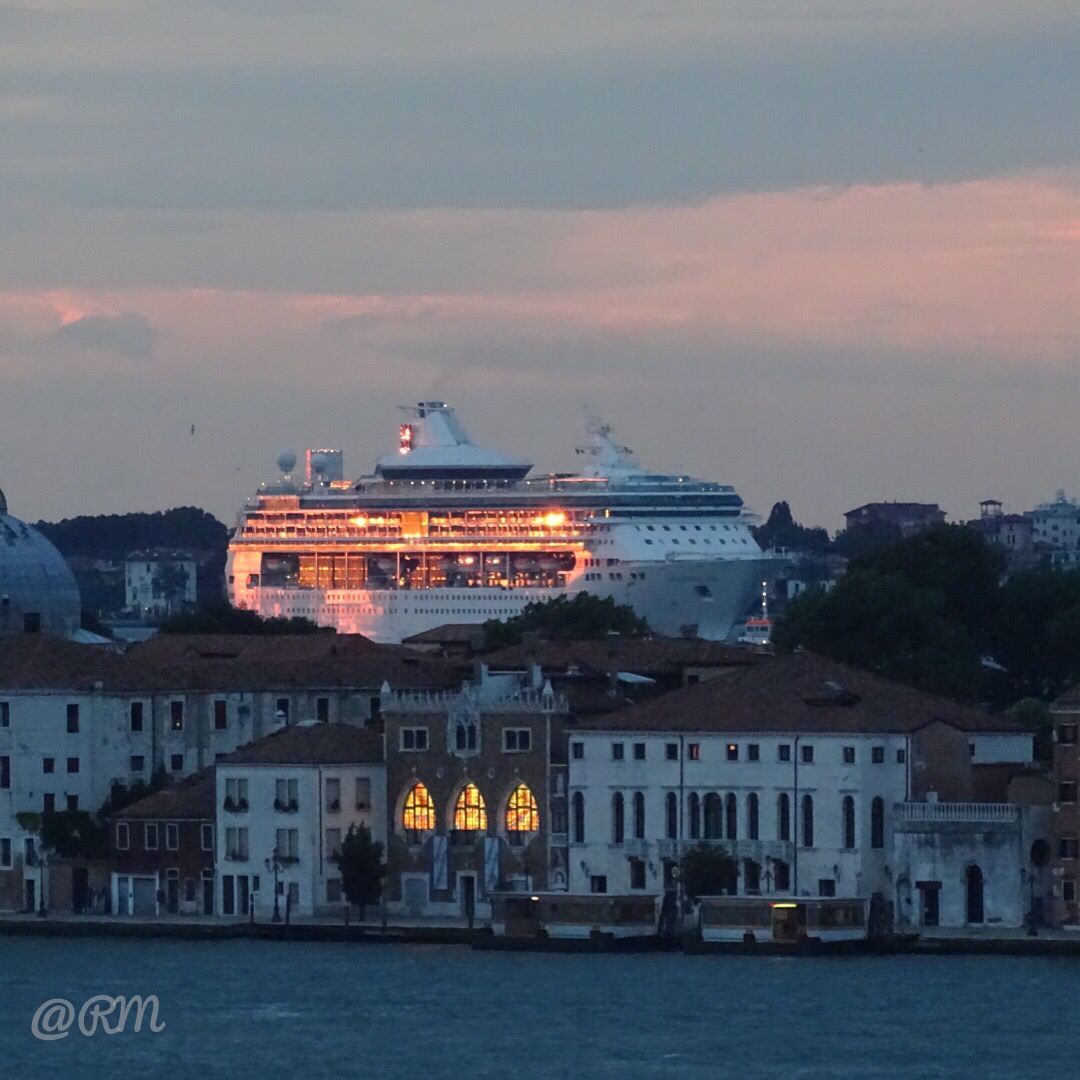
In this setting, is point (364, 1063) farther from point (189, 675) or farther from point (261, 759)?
point (189, 675)

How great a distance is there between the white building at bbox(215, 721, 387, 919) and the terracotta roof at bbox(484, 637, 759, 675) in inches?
221

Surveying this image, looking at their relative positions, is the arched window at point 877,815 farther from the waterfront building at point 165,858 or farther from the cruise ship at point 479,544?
the cruise ship at point 479,544

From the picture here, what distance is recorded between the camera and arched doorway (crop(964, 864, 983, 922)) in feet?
231

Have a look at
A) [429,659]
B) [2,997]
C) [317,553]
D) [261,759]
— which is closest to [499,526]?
[317,553]

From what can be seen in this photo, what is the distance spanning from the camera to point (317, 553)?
163 metres

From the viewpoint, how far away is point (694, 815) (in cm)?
7338

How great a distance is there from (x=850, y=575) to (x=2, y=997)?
1491 inches

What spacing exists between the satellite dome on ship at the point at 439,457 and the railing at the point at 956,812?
91428 millimetres

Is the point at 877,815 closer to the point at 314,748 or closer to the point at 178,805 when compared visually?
the point at 314,748

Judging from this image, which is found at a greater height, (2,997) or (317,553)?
(317,553)

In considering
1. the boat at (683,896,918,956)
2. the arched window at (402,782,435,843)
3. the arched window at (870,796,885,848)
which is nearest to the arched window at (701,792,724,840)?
the arched window at (870,796,885,848)

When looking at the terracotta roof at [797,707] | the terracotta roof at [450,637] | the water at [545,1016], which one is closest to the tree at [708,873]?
the terracotta roof at [797,707]

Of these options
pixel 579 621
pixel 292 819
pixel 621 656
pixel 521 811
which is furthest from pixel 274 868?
pixel 579 621

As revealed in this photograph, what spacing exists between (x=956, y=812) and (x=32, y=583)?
153ft
